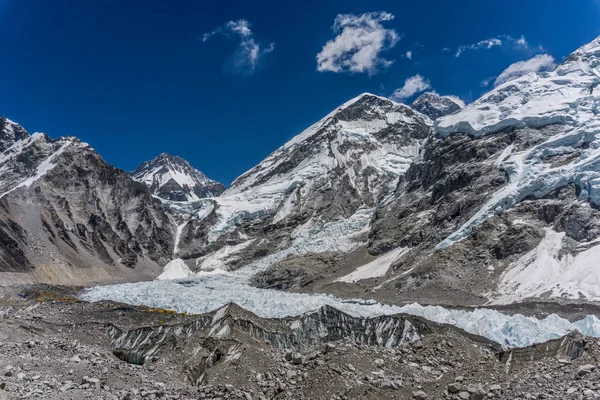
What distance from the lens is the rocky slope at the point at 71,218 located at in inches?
4168

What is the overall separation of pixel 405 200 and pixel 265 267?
36.9 meters

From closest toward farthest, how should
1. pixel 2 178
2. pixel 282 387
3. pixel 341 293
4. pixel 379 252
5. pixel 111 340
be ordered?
1. pixel 282 387
2. pixel 111 340
3. pixel 341 293
4. pixel 379 252
5. pixel 2 178

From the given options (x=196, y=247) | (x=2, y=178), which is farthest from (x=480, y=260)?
(x=2, y=178)

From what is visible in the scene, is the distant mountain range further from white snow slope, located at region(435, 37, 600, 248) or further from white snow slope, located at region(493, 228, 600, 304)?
white snow slope, located at region(435, 37, 600, 248)

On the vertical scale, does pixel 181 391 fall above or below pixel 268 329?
below

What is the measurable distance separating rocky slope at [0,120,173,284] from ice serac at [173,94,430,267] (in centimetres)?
1535

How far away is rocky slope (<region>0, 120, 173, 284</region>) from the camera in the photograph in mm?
105875

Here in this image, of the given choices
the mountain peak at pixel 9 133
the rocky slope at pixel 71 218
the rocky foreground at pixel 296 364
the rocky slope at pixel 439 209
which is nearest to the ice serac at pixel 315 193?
the rocky slope at pixel 439 209

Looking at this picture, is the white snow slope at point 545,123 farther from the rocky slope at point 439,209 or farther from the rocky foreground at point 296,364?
the rocky foreground at point 296,364

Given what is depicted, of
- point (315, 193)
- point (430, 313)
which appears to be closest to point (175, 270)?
point (315, 193)

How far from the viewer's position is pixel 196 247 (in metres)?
154

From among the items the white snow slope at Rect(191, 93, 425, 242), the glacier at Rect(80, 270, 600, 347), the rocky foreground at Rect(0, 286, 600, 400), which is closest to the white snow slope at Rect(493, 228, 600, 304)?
the glacier at Rect(80, 270, 600, 347)

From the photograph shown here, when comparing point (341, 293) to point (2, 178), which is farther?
point (2, 178)

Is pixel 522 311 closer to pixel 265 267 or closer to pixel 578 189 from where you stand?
pixel 578 189
